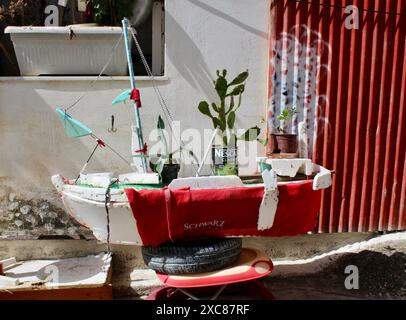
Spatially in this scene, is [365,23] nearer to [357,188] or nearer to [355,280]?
[357,188]

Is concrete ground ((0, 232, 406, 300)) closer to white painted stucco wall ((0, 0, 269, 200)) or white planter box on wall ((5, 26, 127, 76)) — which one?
white painted stucco wall ((0, 0, 269, 200))

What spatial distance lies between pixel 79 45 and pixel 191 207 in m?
2.12

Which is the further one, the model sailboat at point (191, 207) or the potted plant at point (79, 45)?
the potted plant at point (79, 45)

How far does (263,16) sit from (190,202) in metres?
2.23

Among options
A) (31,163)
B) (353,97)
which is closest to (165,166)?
(31,163)

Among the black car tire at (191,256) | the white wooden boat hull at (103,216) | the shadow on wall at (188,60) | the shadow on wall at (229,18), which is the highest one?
the shadow on wall at (229,18)

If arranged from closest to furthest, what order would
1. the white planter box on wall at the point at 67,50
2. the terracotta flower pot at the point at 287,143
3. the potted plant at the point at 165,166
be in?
the potted plant at the point at 165,166, the terracotta flower pot at the point at 287,143, the white planter box on wall at the point at 67,50

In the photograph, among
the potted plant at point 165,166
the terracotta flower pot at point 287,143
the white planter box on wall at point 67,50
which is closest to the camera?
the potted plant at point 165,166

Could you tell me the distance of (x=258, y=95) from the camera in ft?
14.7

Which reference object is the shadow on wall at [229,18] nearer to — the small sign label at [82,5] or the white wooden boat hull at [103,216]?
the small sign label at [82,5]

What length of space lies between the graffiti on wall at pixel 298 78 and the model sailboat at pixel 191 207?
1.19 meters

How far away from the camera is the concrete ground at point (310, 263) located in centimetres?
419

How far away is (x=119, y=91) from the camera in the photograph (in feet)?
14.2

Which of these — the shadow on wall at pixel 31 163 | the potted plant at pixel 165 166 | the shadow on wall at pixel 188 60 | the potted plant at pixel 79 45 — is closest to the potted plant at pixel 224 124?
the shadow on wall at pixel 188 60
